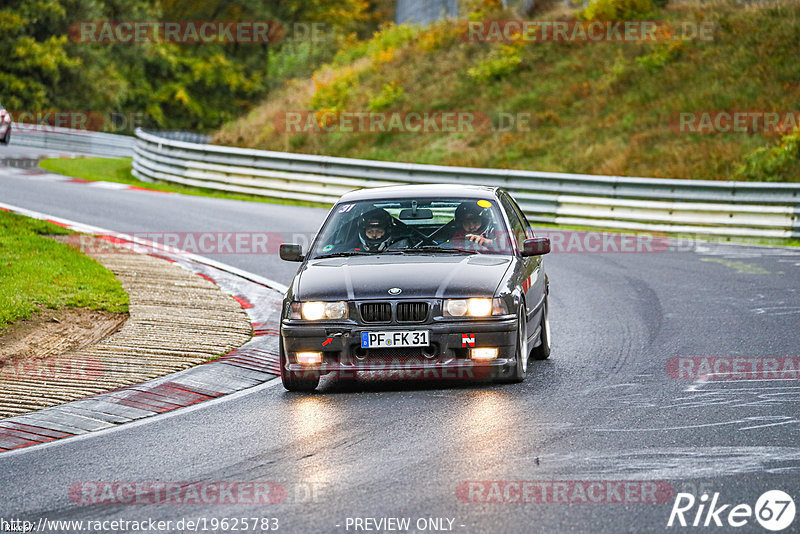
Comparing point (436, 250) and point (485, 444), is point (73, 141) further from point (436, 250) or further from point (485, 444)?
point (485, 444)

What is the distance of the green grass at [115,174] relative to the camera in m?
27.3

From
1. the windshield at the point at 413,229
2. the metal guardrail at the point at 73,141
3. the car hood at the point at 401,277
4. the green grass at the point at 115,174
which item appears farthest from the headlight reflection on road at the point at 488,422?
the metal guardrail at the point at 73,141

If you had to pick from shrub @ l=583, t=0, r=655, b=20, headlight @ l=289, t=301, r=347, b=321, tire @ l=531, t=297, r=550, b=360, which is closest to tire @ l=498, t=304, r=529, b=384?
tire @ l=531, t=297, r=550, b=360

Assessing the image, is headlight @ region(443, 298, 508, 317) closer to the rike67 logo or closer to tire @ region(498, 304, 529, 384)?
tire @ region(498, 304, 529, 384)

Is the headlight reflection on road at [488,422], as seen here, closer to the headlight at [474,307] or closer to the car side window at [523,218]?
the headlight at [474,307]

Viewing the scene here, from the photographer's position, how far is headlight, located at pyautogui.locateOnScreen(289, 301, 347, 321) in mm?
8844

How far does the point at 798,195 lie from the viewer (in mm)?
19797

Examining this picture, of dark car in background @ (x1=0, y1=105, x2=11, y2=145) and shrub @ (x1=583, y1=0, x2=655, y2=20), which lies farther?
shrub @ (x1=583, y1=0, x2=655, y2=20)

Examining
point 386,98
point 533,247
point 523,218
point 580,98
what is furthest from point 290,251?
point 386,98

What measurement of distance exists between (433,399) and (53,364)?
3398mm

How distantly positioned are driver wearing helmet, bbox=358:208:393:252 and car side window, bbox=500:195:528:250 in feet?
3.60

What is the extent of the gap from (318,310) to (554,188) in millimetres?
14412

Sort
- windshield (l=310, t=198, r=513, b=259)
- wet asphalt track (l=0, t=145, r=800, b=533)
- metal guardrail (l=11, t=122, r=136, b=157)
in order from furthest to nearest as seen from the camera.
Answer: metal guardrail (l=11, t=122, r=136, b=157), windshield (l=310, t=198, r=513, b=259), wet asphalt track (l=0, t=145, r=800, b=533)

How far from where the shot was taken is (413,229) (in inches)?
396
